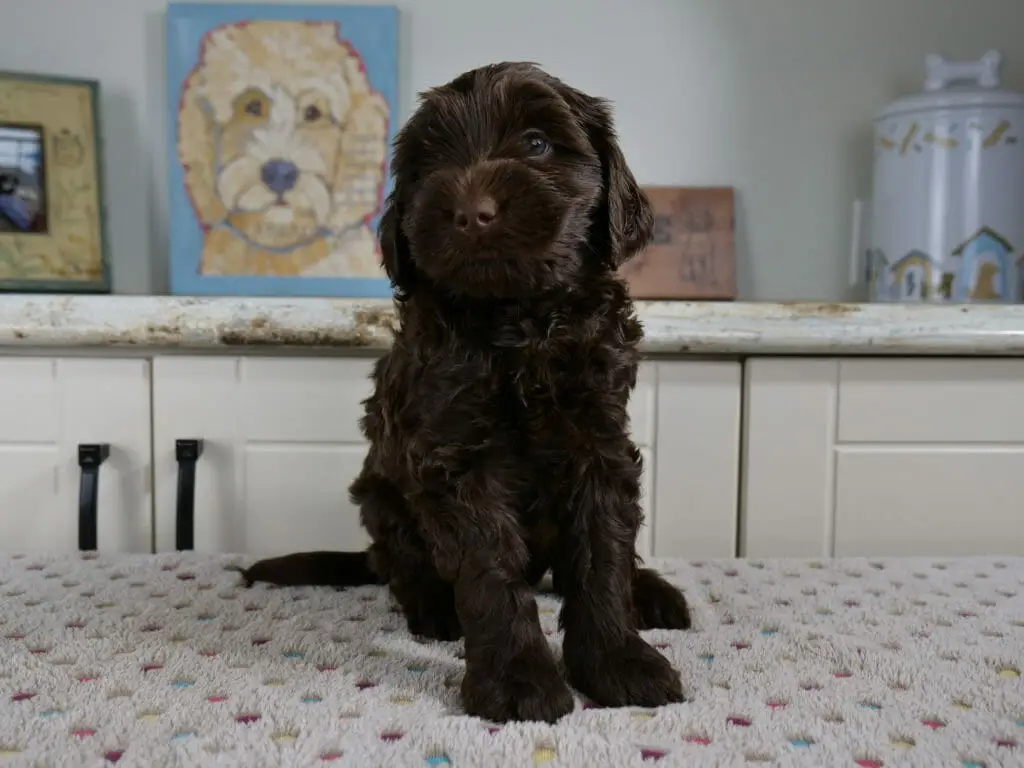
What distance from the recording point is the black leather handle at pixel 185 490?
138 centimetres

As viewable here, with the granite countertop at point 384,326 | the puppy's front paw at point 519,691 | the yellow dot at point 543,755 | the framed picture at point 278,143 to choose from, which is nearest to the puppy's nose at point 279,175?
the framed picture at point 278,143

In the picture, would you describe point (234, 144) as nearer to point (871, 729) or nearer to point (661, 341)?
point (661, 341)

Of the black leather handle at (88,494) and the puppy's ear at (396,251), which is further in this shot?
the black leather handle at (88,494)

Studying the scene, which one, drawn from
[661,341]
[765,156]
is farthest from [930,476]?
[765,156]

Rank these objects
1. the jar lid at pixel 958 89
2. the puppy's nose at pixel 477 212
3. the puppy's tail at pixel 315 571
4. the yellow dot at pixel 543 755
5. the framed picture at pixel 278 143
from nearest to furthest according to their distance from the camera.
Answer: the yellow dot at pixel 543 755
the puppy's nose at pixel 477 212
the puppy's tail at pixel 315 571
the jar lid at pixel 958 89
the framed picture at pixel 278 143

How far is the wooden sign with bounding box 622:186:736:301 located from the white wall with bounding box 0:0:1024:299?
6 cm

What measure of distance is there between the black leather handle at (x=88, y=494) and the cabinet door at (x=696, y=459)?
898 millimetres

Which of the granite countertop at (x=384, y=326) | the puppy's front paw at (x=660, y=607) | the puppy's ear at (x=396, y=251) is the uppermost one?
the puppy's ear at (x=396, y=251)

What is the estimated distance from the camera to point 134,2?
174 cm

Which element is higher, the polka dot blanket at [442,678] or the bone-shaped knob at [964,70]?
the bone-shaped knob at [964,70]

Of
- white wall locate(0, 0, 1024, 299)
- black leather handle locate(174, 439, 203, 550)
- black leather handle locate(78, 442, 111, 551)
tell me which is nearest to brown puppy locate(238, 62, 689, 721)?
black leather handle locate(174, 439, 203, 550)

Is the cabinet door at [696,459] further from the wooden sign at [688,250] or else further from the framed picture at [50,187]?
the framed picture at [50,187]

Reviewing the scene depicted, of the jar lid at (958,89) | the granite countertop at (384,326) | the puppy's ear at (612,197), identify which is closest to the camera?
the puppy's ear at (612,197)

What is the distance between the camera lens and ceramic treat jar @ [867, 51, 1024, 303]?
1592mm
